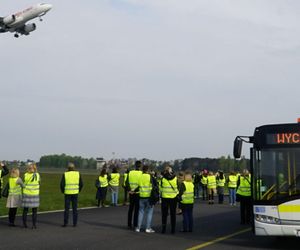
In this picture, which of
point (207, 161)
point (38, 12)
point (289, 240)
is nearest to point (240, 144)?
point (289, 240)

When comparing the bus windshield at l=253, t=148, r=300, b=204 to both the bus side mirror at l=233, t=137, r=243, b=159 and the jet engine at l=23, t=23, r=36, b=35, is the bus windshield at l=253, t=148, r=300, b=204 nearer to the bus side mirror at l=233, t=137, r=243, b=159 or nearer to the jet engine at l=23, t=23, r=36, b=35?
the bus side mirror at l=233, t=137, r=243, b=159

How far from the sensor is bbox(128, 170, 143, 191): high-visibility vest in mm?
13844

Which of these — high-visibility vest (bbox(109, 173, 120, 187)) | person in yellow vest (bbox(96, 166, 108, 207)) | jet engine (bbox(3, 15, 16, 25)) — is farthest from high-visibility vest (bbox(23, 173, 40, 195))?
jet engine (bbox(3, 15, 16, 25))

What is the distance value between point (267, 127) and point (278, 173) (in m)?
0.99

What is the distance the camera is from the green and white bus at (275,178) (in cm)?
1007

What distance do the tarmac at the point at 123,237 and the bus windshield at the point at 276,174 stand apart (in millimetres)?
1239

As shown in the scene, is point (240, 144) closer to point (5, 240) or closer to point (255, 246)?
point (255, 246)

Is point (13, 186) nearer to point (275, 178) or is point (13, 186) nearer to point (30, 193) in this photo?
point (30, 193)

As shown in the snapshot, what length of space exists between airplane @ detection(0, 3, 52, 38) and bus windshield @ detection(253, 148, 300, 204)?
49.4 m

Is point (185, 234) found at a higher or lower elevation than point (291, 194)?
lower

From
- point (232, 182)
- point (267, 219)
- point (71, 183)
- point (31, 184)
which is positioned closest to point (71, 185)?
point (71, 183)

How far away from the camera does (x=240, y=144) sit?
1070 cm

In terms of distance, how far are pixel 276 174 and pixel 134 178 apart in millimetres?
4629

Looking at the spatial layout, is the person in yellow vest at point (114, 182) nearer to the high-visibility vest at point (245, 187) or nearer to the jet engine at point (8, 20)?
the high-visibility vest at point (245, 187)
